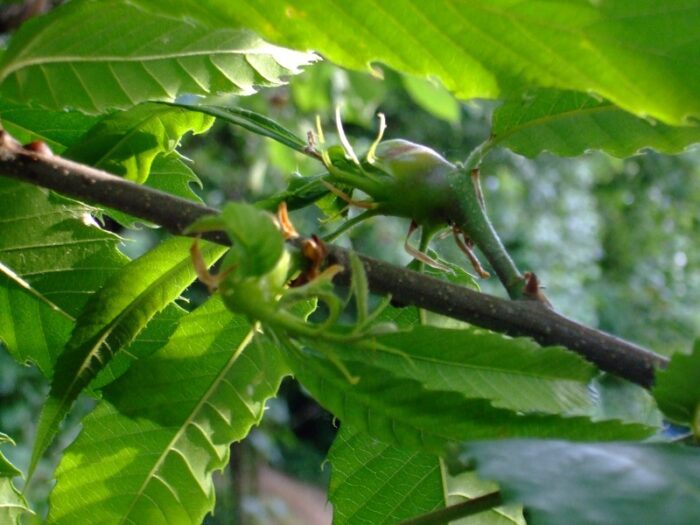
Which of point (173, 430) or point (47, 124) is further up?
point (47, 124)

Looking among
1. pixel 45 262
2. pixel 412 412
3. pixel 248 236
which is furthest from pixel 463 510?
pixel 45 262

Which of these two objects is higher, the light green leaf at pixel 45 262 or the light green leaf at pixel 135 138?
the light green leaf at pixel 135 138

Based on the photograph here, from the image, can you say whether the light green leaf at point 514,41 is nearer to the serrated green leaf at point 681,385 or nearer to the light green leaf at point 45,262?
the serrated green leaf at point 681,385

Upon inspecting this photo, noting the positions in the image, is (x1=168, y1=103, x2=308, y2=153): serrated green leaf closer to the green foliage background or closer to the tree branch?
the green foliage background

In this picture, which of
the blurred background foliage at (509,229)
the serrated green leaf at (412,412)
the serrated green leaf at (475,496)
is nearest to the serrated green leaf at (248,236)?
the serrated green leaf at (412,412)

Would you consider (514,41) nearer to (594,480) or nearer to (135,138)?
(594,480)

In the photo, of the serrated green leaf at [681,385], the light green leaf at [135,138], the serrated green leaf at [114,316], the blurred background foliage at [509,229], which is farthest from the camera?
the blurred background foliage at [509,229]

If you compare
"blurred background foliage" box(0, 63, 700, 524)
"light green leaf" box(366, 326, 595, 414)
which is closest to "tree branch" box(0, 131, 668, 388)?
"light green leaf" box(366, 326, 595, 414)
